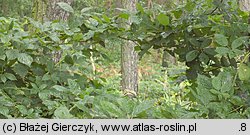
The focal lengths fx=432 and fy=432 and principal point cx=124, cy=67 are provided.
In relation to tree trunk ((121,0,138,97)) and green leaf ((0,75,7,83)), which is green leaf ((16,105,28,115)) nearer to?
green leaf ((0,75,7,83))

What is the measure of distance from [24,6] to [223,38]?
10393mm

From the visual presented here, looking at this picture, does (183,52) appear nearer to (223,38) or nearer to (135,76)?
(223,38)

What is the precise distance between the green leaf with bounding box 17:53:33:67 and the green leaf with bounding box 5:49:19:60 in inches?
0.7

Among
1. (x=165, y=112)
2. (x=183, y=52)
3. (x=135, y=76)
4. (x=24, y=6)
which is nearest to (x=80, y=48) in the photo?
(x=183, y=52)

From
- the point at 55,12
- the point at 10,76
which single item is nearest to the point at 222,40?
the point at 10,76

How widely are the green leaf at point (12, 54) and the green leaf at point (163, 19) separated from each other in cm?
62

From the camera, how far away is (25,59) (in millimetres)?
1851

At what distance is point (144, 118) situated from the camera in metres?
1.17

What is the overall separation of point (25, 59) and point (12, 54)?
0.19ft

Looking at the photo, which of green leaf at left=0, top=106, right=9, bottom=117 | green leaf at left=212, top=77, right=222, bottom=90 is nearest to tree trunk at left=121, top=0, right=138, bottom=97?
green leaf at left=0, top=106, right=9, bottom=117

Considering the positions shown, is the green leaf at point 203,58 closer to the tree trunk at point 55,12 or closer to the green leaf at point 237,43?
the green leaf at point 237,43

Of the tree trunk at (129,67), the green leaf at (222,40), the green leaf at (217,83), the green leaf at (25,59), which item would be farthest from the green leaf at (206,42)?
the tree trunk at (129,67)

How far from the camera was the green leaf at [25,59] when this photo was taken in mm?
1842

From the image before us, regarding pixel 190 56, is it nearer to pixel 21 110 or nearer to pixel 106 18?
pixel 106 18
